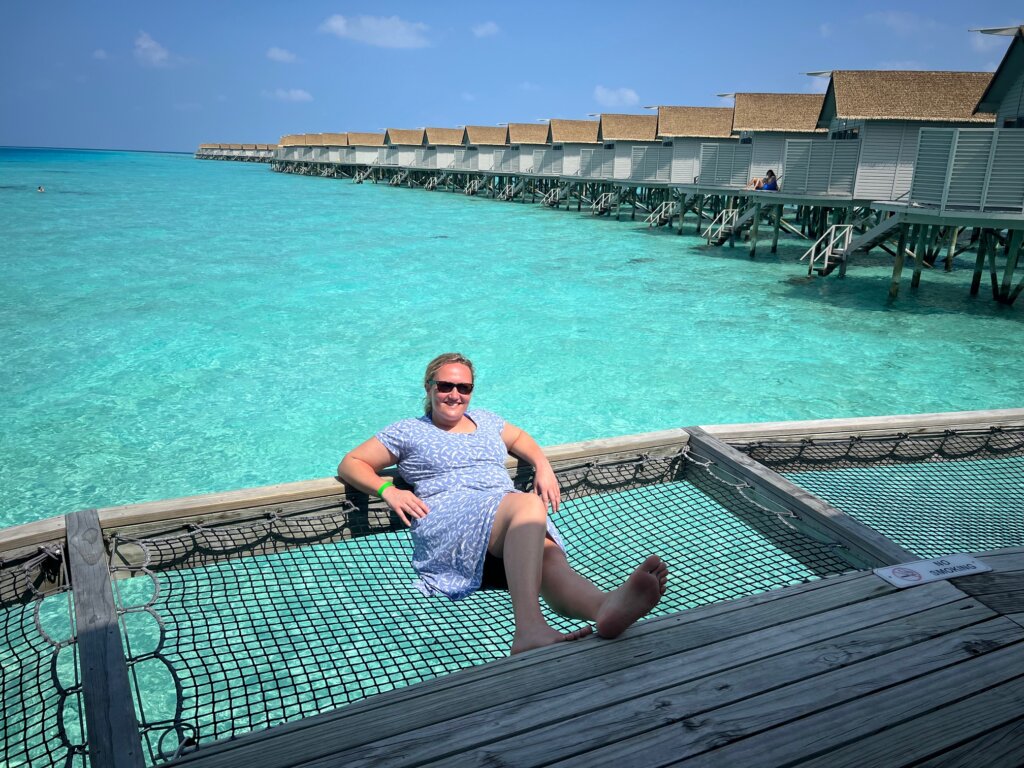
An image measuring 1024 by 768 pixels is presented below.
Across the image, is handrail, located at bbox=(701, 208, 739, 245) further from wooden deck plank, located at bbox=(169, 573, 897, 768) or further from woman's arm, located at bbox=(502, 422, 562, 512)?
wooden deck plank, located at bbox=(169, 573, 897, 768)

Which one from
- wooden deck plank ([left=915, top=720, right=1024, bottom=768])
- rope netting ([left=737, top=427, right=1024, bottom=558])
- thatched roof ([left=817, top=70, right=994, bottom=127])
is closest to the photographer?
wooden deck plank ([left=915, top=720, right=1024, bottom=768])

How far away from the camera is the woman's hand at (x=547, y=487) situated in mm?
3873

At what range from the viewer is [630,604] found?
2.27 metres

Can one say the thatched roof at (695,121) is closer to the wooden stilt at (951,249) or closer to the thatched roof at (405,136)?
the wooden stilt at (951,249)

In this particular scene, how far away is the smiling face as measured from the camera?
3793mm

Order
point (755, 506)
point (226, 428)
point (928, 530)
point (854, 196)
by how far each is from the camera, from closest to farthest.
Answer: point (755, 506)
point (928, 530)
point (226, 428)
point (854, 196)

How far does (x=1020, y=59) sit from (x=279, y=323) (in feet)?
52.9

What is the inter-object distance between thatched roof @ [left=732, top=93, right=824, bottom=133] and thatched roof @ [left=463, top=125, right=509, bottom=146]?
2535 centimetres

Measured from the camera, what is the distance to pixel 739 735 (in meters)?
1.85

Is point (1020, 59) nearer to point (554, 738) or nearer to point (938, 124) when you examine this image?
point (938, 124)

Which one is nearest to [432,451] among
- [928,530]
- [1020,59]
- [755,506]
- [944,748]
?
[755,506]

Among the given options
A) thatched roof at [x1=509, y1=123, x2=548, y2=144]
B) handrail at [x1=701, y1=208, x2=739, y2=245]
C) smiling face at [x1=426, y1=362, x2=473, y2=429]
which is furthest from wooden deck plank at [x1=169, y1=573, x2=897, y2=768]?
thatched roof at [x1=509, y1=123, x2=548, y2=144]

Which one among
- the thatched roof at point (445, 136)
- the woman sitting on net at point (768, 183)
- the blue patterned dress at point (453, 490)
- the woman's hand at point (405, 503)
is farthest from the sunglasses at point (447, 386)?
the thatched roof at point (445, 136)

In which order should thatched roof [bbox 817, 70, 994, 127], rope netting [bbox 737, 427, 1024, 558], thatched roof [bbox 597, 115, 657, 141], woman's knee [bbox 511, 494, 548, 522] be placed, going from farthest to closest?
thatched roof [bbox 597, 115, 657, 141] → thatched roof [bbox 817, 70, 994, 127] → rope netting [bbox 737, 427, 1024, 558] → woman's knee [bbox 511, 494, 548, 522]
